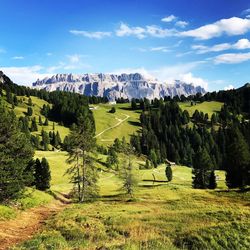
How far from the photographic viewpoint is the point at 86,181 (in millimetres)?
61312

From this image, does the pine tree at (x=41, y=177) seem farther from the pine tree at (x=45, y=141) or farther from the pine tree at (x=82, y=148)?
the pine tree at (x=45, y=141)

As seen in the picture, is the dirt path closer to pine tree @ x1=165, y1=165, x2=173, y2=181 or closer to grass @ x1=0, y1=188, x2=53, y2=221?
grass @ x1=0, y1=188, x2=53, y2=221

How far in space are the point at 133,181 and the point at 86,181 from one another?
550 inches

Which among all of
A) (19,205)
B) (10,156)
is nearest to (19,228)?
(19,205)

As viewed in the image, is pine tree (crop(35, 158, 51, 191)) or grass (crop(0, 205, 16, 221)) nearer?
grass (crop(0, 205, 16, 221))

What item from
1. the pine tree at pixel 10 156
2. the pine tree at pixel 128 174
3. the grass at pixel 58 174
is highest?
the pine tree at pixel 10 156

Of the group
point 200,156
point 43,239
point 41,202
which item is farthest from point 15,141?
point 200,156

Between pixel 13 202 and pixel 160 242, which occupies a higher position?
pixel 160 242

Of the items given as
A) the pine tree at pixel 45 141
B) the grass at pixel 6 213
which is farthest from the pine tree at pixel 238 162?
the pine tree at pixel 45 141

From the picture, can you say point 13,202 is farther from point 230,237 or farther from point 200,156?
point 200,156

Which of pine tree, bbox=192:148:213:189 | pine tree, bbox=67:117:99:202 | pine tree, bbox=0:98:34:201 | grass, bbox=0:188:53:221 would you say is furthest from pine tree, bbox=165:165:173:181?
pine tree, bbox=0:98:34:201

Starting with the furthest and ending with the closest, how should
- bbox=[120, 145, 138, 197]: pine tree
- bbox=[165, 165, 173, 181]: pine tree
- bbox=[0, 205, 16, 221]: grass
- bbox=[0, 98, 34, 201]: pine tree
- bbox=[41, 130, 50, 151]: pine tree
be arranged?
bbox=[41, 130, 50, 151]: pine tree, bbox=[165, 165, 173, 181]: pine tree, bbox=[120, 145, 138, 197]: pine tree, bbox=[0, 98, 34, 201]: pine tree, bbox=[0, 205, 16, 221]: grass

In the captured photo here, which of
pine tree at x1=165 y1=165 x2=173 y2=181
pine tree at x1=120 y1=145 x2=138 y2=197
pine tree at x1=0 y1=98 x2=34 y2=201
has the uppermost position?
pine tree at x1=0 y1=98 x2=34 y2=201

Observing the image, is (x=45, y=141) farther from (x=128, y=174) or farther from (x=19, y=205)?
(x=19, y=205)
